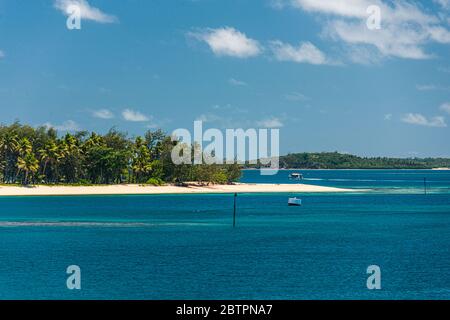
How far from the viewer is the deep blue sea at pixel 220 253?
5184cm

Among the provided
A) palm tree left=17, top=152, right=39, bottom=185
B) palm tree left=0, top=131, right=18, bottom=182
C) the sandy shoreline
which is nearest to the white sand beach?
the sandy shoreline

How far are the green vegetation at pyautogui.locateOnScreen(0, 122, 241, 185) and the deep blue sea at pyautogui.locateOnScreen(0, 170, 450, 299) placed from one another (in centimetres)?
3352

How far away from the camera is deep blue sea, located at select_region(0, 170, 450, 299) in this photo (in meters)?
51.8

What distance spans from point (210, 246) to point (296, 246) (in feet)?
29.1

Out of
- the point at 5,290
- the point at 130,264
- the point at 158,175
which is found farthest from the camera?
the point at 158,175

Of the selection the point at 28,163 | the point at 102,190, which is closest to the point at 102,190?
the point at 102,190

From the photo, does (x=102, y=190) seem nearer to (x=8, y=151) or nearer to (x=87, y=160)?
(x=87, y=160)

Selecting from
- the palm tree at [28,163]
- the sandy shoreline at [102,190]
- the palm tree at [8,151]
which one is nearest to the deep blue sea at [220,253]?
the palm tree at [28,163]

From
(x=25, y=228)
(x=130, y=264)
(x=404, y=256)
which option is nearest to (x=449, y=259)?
(x=404, y=256)

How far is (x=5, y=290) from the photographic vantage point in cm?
5162

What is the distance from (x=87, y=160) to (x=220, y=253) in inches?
4040

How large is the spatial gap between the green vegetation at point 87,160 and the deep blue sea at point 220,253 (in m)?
33.5

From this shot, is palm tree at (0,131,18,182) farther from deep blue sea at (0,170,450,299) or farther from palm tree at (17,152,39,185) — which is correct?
deep blue sea at (0,170,450,299)
